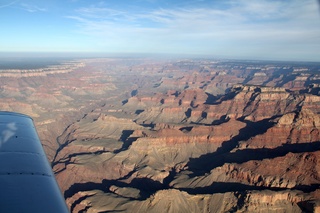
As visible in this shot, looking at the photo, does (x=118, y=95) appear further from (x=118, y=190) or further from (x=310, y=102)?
(x=118, y=190)

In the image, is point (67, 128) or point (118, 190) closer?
point (118, 190)

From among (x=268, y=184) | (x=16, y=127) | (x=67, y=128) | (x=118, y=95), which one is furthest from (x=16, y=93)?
(x=16, y=127)

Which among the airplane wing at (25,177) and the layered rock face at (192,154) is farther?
the layered rock face at (192,154)

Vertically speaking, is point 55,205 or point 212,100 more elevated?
point 55,205

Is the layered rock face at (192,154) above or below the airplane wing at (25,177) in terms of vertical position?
below

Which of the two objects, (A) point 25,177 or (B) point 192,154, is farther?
(B) point 192,154

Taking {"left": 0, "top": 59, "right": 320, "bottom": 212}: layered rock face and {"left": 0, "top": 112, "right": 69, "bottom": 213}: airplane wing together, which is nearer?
{"left": 0, "top": 112, "right": 69, "bottom": 213}: airplane wing

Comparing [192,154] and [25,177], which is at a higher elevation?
[25,177]

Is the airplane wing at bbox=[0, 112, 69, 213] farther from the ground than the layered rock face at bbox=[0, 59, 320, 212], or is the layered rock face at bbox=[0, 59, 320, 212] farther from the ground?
the airplane wing at bbox=[0, 112, 69, 213]
